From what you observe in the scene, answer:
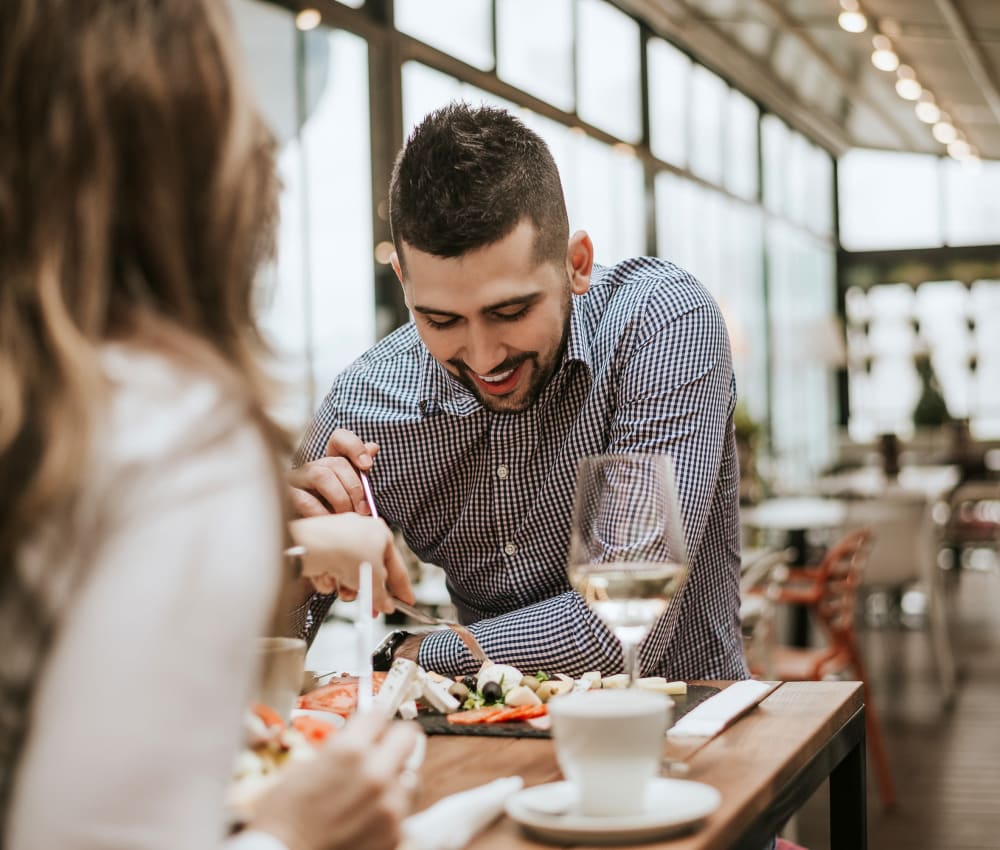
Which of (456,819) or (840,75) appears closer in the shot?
(456,819)

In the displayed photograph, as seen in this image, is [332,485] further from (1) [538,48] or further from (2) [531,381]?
(1) [538,48]

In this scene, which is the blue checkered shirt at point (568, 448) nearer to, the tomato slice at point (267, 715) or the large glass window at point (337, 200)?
the tomato slice at point (267, 715)

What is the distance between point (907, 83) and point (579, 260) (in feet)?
35.9

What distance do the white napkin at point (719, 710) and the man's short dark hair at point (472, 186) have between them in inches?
24.4

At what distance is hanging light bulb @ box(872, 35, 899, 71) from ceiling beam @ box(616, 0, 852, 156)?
3.34 ft

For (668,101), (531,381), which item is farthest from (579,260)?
(668,101)

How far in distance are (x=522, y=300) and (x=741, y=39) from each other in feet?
32.3

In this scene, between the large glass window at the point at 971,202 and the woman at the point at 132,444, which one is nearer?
the woman at the point at 132,444

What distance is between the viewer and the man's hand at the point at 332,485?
1543 millimetres

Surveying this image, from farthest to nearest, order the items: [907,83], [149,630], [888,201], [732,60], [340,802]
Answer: [888,201], [907,83], [732,60], [340,802], [149,630]

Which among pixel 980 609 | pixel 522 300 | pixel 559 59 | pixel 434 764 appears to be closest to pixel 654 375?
pixel 522 300

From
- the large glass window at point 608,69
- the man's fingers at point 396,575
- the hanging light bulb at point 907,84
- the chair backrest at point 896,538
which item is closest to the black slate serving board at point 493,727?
the man's fingers at point 396,575

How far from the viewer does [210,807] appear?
2.09 ft

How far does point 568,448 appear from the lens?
1.80 meters
